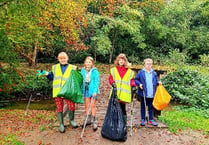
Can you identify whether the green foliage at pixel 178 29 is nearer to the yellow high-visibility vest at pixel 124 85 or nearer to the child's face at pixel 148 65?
the child's face at pixel 148 65

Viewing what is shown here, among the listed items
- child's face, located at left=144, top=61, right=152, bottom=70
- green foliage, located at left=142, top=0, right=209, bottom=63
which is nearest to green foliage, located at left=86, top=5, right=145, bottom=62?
green foliage, located at left=142, top=0, right=209, bottom=63

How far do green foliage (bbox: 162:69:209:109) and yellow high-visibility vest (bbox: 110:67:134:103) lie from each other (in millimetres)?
3807

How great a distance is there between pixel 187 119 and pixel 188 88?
93.1 inches

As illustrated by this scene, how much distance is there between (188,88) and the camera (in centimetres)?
775

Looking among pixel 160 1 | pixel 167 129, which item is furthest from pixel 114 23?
pixel 167 129

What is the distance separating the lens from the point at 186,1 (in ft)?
63.0

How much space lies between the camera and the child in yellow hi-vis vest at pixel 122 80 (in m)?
4.23

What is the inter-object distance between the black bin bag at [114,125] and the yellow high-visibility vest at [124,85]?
12.2 inches

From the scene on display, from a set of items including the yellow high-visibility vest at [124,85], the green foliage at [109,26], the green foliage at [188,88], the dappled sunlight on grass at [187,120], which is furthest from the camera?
the green foliage at [109,26]


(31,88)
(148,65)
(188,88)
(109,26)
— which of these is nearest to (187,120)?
(148,65)

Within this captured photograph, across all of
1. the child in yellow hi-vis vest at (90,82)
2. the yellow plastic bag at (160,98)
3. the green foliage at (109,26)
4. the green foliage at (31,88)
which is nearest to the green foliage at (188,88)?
the yellow plastic bag at (160,98)

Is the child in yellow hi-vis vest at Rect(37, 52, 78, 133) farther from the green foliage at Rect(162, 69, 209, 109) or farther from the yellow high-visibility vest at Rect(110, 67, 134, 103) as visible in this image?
the green foliage at Rect(162, 69, 209, 109)

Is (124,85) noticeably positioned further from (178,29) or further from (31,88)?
(178,29)

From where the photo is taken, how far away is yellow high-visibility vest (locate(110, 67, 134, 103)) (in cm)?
422
